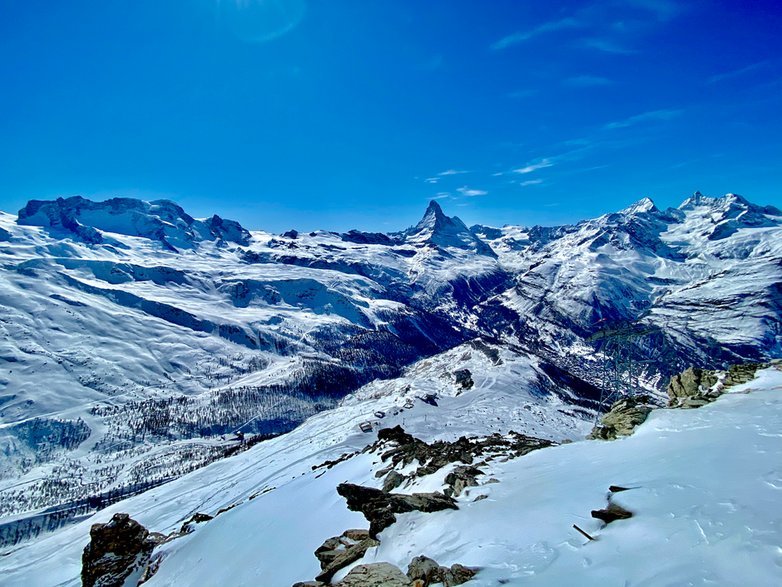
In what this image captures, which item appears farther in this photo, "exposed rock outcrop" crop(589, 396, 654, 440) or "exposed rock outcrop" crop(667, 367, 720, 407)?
"exposed rock outcrop" crop(667, 367, 720, 407)

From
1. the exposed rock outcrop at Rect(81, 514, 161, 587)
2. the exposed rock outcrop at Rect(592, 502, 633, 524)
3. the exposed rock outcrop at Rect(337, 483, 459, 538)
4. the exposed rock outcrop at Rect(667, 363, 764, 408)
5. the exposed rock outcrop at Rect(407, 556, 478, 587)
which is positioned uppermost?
the exposed rock outcrop at Rect(592, 502, 633, 524)

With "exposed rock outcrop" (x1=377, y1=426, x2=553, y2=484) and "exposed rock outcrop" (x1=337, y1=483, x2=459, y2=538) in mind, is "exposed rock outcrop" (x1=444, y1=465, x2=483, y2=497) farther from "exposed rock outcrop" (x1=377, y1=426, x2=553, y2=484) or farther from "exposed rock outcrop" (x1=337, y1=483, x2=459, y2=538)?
"exposed rock outcrop" (x1=377, y1=426, x2=553, y2=484)

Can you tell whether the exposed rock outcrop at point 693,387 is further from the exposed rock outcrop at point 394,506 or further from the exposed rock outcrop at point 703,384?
the exposed rock outcrop at point 394,506

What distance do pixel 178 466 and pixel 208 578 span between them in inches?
6626

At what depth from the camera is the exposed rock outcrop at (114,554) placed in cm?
2797

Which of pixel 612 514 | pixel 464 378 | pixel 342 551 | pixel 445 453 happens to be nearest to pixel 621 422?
pixel 445 453

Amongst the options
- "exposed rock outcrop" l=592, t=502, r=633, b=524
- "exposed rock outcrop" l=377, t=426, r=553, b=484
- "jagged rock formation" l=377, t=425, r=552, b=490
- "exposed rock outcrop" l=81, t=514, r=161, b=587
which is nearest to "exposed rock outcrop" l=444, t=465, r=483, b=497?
"jagged rock formation" l=377, t=425, r=552, b=490

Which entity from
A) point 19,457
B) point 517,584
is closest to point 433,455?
point 517,584

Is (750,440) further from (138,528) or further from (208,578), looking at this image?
(138,528)

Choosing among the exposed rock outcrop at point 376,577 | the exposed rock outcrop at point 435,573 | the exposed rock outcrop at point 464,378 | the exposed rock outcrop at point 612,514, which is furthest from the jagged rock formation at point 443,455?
the exposed rock outcrop at point 464,378

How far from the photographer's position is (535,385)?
17000cm

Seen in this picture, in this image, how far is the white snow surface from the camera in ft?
27.9

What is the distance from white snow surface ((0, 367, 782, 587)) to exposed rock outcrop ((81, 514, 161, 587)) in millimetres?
1796

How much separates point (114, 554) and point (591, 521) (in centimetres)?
3420
